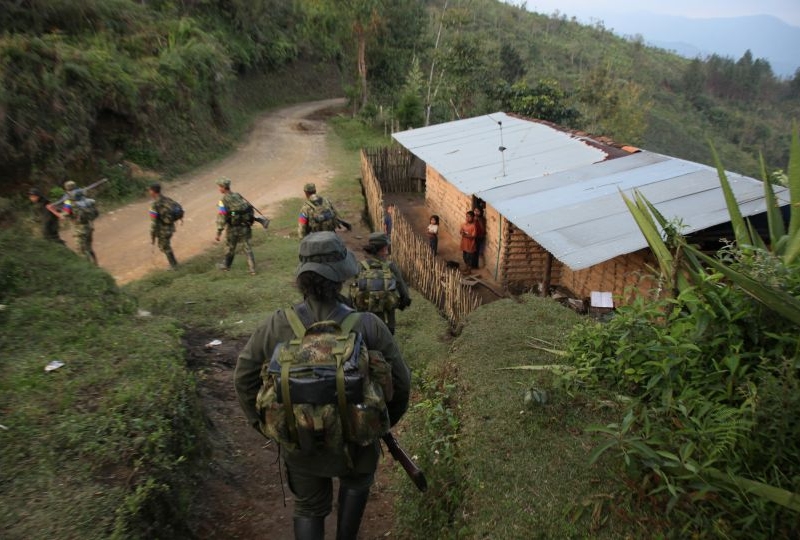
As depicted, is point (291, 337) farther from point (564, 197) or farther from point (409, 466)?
point (564, 197)

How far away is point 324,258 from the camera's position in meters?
2.49

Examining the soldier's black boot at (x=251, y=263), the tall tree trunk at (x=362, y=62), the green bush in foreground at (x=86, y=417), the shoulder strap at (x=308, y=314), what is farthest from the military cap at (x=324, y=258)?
the tall tree trunk at (x=362, y=62)

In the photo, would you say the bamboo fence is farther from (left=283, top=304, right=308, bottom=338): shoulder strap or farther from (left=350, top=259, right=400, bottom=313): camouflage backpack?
(left=283, top=304, right=308, bottom=338): shoulder strap

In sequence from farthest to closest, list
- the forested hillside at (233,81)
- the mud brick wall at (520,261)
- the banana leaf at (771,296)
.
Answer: the forested hillside at (233,81) < the mud brick wall at (520,261) < the banana leaf at (771,296)

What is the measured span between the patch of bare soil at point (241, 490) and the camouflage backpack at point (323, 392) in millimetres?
798

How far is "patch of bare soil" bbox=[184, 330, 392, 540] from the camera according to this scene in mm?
3264

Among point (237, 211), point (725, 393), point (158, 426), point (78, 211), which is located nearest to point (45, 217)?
point (78, 211)

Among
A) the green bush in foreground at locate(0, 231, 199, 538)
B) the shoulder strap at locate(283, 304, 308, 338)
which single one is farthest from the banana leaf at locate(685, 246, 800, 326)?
the green bush in foreground at locate(0, 231, 199, 538)

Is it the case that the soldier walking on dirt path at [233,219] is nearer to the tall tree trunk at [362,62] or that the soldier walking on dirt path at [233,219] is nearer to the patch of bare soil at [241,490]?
the patch of bare soil at [241,490]

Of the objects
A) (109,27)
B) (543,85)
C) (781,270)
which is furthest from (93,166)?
(543,85)

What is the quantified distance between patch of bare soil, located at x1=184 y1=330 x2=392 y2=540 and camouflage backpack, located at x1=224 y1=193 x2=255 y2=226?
4361 millimetres

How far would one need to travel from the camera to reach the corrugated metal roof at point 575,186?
6.48 metres

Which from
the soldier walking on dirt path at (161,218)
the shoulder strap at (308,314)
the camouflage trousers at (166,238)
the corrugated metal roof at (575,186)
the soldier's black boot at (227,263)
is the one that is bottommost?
the soldier's black boot at (227,263)

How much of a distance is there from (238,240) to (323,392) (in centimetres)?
705
